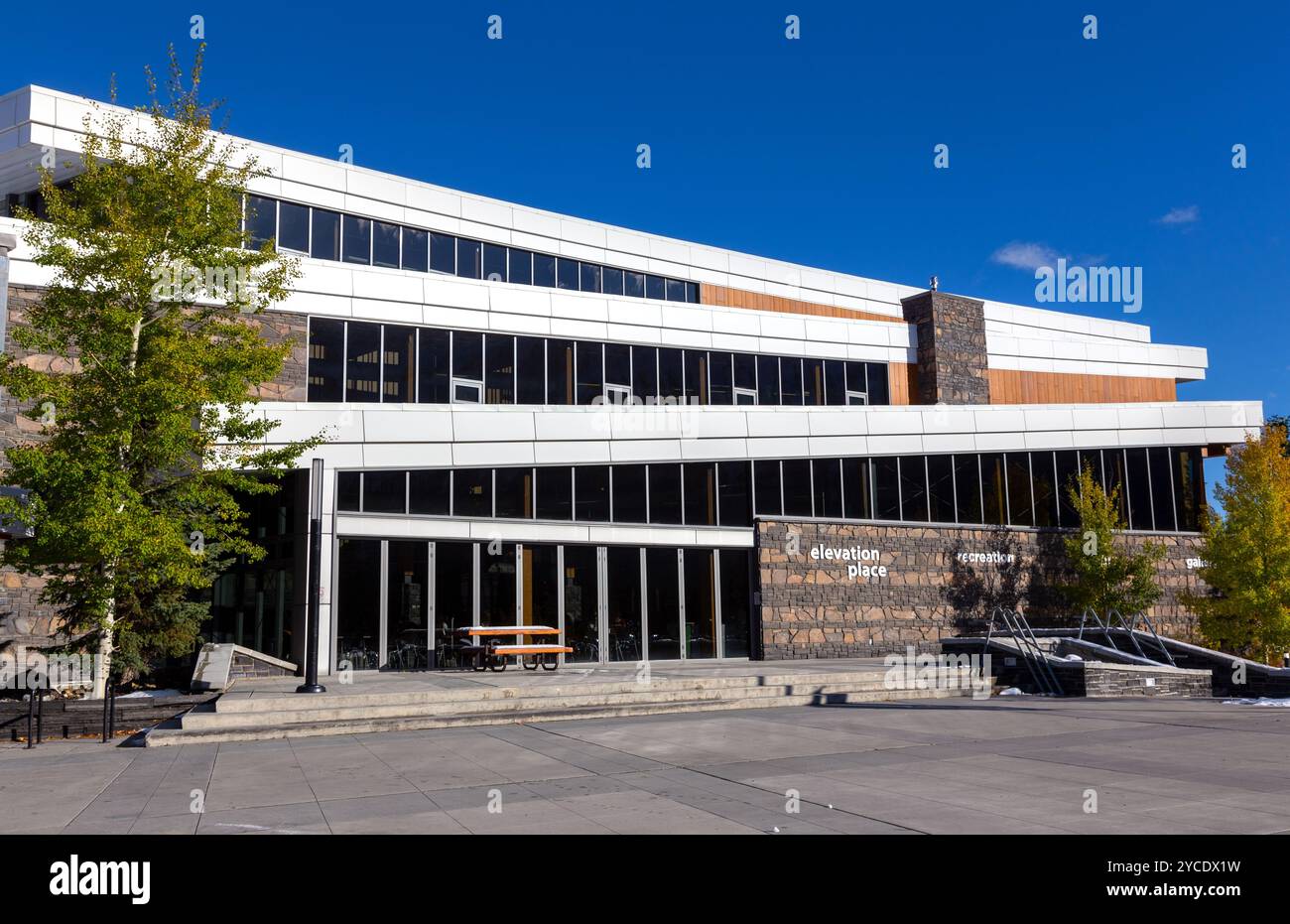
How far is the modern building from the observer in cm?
2178

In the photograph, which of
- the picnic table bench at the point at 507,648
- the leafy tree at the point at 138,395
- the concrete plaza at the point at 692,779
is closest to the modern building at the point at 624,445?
the picnic table bench at the point at 507,648

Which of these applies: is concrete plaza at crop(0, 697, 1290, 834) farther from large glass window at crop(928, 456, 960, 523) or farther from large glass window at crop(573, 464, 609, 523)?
large glass window at crop(928, 456, 960, 523)

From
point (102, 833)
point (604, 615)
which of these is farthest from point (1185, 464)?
point (102, 833)

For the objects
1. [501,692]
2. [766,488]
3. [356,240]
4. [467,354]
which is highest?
[356,240]

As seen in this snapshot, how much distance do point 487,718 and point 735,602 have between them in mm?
12221

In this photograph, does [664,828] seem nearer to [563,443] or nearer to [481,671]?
[481,671]

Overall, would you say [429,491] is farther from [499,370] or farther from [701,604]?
[701,604]

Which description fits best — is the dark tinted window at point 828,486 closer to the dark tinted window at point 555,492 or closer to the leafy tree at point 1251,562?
the dark tinted window at point 555,492

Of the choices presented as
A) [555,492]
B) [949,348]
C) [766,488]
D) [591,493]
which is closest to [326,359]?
[555,492]

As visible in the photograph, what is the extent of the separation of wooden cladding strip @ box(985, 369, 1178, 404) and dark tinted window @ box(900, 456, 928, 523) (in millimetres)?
7618

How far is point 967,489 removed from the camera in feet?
98.9

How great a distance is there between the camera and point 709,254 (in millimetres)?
35969

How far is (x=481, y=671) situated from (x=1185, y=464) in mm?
26704

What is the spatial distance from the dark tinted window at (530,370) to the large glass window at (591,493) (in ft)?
8.35
